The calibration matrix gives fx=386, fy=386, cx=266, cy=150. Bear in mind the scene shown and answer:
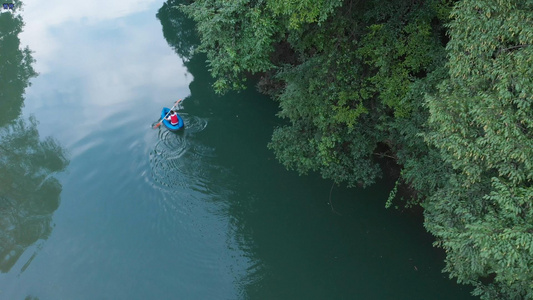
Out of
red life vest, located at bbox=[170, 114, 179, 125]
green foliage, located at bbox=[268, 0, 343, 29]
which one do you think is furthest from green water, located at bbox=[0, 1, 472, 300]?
Result: green foliage, located at bbox=[268, 0, 343, 29]

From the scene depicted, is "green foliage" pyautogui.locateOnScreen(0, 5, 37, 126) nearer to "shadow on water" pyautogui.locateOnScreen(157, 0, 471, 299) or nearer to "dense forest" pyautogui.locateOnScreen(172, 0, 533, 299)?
"shadow on water" pyautogui.locateOnScreen(157, 0, 471, 299)

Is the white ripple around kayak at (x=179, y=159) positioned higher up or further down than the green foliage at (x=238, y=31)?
further down

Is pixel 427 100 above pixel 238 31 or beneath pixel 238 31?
beneath

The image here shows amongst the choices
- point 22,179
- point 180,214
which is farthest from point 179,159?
point 22,179

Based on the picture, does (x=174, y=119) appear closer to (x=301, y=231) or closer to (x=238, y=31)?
(x=301, y=231)

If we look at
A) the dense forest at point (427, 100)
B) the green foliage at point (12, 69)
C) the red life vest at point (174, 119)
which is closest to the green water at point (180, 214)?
the green foliage at point (12, 69)

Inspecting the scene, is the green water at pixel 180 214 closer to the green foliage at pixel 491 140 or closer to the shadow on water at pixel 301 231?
the shadow on water at pixel 301 231
